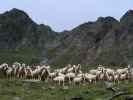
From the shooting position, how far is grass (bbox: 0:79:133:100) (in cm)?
4738

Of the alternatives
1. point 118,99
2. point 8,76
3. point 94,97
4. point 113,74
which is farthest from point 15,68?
point 118,99

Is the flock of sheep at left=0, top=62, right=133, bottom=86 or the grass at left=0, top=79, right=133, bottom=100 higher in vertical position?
the flock of sheep at left=0, top=62, right=133, bottom=86

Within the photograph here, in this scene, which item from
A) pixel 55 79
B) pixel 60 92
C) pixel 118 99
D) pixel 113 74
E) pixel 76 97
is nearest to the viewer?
A: pixel 118 99

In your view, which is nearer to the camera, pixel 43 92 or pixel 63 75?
pixel 43 92

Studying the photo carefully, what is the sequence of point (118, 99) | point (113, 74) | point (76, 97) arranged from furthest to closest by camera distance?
point (113, 74) < point (76, 97) < point (118, 99)

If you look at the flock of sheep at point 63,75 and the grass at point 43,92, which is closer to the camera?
the grass at point 43,92

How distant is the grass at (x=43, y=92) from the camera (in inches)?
1865

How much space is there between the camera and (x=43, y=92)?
5319 cm

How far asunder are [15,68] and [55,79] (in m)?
11.1

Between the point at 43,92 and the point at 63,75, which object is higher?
the point at 63,75

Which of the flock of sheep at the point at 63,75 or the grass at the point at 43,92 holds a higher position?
Answer: the flock of sheep at the point at 63,75

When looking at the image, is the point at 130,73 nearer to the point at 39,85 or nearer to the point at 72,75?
the point at 72,75

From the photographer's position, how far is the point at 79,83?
62.8 metres

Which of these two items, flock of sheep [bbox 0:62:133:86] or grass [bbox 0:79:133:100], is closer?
grass [bbox 0:79:133:100]
